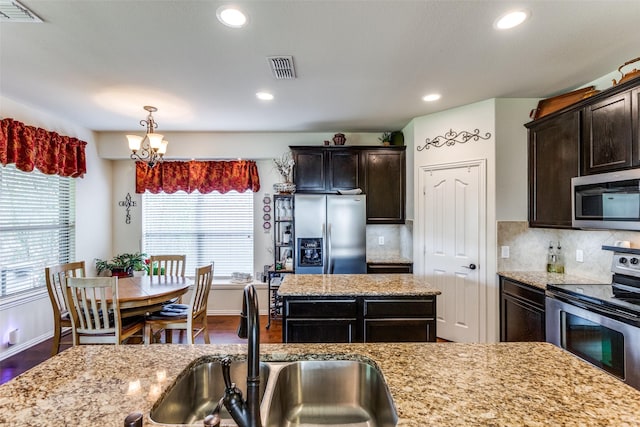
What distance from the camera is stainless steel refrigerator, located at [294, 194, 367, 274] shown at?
399 cm

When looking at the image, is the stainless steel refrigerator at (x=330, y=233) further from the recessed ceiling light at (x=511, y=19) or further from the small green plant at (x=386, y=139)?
the recessed ceiling light at (x=511, y=19)

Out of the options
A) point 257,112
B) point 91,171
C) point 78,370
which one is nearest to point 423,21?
point 257,112

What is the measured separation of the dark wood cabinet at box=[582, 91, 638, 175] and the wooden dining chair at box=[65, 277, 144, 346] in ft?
13.1

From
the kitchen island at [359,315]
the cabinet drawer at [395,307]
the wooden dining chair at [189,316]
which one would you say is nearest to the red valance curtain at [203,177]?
the wooden dining chair at [189,316]

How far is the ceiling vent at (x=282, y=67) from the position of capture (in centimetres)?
237

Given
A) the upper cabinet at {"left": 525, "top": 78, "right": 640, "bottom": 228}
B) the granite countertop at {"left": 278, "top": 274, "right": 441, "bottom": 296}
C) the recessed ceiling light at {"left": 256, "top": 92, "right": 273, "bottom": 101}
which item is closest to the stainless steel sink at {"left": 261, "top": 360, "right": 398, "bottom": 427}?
the granite countertop at {"left": 278, "top": 274, "right": 441, "bottom": 296}

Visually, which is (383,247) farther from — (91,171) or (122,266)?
(91,171)

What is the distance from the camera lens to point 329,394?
1.23 meters

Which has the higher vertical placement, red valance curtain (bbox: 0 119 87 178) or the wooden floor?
red valance curtain (bbox: 0 119 87 178)

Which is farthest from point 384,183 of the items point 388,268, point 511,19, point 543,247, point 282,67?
point 511,19

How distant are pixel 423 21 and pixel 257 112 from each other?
2.24m

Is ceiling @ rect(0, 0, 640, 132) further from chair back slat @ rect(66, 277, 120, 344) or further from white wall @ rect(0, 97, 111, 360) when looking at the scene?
chair back slat @ rect(66, 277, 120, 344)

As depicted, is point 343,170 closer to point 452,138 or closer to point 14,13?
point 452,138

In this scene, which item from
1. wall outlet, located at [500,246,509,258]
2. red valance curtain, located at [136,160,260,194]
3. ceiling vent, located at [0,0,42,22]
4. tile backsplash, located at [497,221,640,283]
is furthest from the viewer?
red valance curtain, located at [136,160,260,194]
